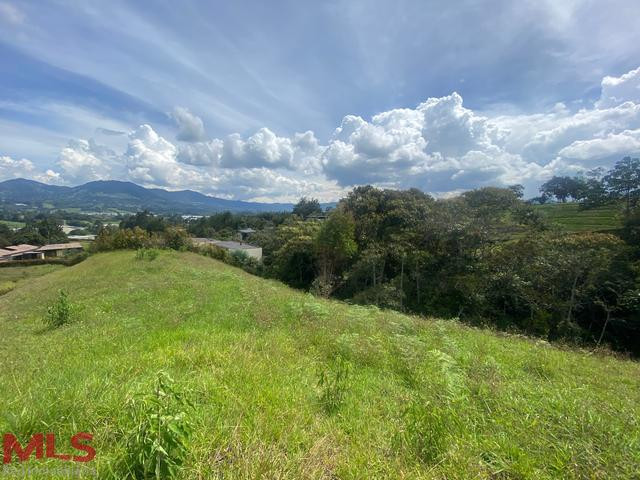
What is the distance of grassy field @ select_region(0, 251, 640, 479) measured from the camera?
96.6 inches

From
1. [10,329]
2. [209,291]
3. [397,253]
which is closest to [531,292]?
[397,253]

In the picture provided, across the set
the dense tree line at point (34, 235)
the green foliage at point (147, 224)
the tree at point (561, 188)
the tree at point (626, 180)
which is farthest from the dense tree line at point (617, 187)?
the dense tree line at point (34, 235)

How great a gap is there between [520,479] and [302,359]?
310 centimetres

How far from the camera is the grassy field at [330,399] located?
245 centimetres

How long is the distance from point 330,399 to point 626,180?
45398mm

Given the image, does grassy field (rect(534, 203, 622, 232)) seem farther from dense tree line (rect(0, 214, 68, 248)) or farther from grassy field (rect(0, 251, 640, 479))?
dense tree line (rect(0, 214, 68, 248))

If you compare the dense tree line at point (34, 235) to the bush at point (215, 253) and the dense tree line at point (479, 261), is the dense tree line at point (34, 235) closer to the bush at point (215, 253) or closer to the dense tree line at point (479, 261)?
the bush at point (215, 253)

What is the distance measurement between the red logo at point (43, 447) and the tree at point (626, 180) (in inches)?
1731

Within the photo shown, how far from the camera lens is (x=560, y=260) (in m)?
16.1

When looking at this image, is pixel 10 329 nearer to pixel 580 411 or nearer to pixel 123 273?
pixel 123 273

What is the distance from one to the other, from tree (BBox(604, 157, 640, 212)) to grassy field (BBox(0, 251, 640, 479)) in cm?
3690

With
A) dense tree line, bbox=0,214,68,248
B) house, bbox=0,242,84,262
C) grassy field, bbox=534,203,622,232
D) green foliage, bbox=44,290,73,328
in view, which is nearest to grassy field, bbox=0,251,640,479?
green foliage, bbox=44,290,73,328

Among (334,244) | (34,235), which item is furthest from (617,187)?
(34,235)

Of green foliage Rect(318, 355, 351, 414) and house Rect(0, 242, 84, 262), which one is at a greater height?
green foliage Rect(318, 355, 351, 414)
